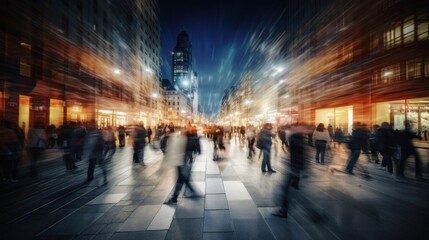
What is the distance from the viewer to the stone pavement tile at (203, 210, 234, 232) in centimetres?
415

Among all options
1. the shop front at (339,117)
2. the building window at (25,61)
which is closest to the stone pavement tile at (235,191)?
the shop front at (339,117)

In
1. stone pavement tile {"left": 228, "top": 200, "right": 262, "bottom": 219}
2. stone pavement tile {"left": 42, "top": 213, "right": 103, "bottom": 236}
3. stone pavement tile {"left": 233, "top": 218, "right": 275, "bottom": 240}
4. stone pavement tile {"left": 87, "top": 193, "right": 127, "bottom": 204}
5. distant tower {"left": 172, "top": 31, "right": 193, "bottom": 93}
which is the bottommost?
stone pavement tile {"left": 87, "top": 193, "right": 127, "bottom": 204}

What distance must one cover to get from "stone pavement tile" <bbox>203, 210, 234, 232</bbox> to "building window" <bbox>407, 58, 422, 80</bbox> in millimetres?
22165

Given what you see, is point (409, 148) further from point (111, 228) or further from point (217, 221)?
point (111, 228)

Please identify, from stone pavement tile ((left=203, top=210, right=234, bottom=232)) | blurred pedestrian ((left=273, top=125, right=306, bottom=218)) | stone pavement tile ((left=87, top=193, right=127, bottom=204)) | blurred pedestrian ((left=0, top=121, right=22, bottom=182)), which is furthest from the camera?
blurred pedestrian ((left=0, top=121, right=22, bottom=182))

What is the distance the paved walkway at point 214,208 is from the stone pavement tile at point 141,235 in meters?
0.02

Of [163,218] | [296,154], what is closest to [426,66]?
[296,154]

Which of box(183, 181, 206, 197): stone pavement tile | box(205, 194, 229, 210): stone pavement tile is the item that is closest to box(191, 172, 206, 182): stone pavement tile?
box(183, 181, 206, 197): stone pavement tile

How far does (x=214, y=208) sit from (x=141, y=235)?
178cm

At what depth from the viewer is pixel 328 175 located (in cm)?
869

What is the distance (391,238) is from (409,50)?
22.1 m

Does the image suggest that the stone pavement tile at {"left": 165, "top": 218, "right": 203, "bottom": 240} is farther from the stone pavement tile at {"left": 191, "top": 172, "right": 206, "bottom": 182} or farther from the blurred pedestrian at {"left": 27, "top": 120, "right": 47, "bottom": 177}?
the blurred pedestrian at {"left": 27, "top": 120, "right": 47, "bottom": 177}

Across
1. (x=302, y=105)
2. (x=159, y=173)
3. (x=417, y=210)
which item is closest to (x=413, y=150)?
(x=417, y=210)

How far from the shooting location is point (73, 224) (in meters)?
4.43
